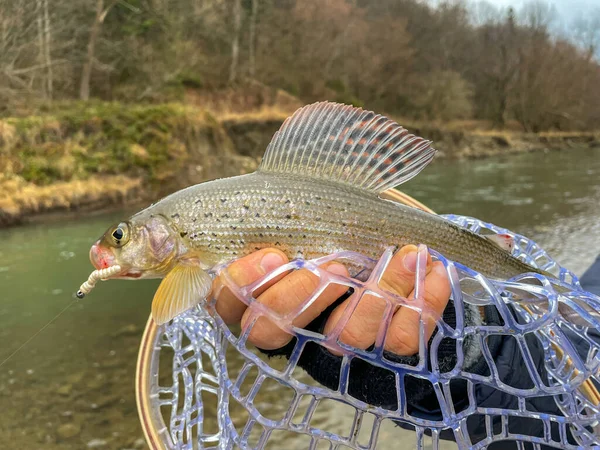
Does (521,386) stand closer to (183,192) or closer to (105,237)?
(183,192)

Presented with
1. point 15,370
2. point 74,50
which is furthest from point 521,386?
point 74,50

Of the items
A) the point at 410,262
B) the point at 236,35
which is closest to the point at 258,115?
the point at 236,35

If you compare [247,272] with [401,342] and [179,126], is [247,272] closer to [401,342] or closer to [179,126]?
[401,342]

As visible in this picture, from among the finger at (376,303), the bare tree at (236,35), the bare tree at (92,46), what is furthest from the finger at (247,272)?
the bare tree at (236,35)

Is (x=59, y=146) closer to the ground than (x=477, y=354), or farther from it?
closer to the ground

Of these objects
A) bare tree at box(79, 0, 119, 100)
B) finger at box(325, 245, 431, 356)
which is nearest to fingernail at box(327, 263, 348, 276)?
finger at box(325, 245, 431, 356)

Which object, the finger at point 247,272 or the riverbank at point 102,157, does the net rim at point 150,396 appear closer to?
the finger at point 247,272
